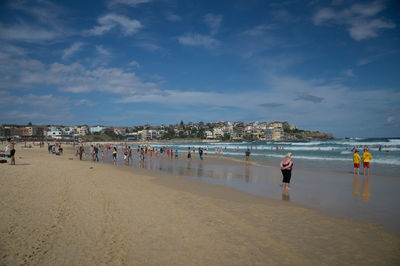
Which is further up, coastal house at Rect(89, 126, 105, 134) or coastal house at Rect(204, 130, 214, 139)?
coastal house at Rect(89, 126, 105, 134)

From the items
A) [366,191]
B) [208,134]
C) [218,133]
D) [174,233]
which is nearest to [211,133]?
[208,134]

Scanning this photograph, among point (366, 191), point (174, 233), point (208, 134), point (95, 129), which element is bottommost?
point (366, 191)

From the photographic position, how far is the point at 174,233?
495 centimetres

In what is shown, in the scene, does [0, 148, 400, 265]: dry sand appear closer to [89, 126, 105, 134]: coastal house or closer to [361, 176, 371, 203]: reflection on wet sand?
[361, 176, 371, 203]: reflection on wet sand

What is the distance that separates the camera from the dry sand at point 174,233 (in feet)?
12.9

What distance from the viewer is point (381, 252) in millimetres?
4305

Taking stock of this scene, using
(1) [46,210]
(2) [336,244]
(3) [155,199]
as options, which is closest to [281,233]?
(2) [336,244]

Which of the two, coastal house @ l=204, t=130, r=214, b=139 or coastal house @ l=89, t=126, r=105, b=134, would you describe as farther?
coastal house @ l=204, t=130, r=214, b=139

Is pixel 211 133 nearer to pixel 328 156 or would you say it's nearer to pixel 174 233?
pixel 328 156

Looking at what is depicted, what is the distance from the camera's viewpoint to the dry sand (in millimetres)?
3932

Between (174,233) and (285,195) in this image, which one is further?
(285,195)

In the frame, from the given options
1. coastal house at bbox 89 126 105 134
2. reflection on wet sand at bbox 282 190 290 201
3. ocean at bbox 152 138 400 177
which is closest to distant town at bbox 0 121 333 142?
coastal house at bbox 89 126 105 134

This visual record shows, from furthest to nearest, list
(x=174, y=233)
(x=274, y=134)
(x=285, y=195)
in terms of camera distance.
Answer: (x=274, y=134) < (x=285, y=195) < (x=174, y=233)

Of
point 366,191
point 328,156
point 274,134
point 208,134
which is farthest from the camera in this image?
point 208,134
